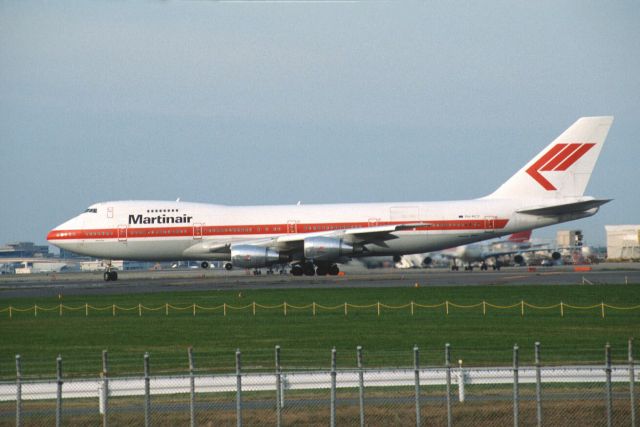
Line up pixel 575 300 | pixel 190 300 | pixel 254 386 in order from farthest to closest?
1. pixel 190 300
2. pixel 575 300
3. pixel 254 386

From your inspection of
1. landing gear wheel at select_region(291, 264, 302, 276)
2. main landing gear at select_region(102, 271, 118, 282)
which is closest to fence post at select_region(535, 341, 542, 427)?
landing gear wheel at select_region(291, 264, 302, 276)

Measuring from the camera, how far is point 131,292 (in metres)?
53.3

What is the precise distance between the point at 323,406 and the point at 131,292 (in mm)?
36918

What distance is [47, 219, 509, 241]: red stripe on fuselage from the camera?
210ft

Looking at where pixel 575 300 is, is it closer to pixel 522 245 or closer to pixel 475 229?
pixel 475 229

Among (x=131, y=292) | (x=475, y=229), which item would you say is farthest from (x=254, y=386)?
(x=475, y=229)

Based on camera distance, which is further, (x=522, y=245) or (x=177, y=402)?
(x=522, y=245)

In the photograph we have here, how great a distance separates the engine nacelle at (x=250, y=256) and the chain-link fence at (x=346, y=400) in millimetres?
42594

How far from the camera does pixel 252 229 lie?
65.8 m

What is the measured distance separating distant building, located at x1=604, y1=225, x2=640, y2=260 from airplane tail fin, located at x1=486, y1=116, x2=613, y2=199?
6179 cm

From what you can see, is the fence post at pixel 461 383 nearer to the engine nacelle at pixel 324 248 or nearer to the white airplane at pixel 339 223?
the engine nacelle at pixel 324 248

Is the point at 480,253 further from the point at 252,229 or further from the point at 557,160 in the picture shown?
the point at 252,229

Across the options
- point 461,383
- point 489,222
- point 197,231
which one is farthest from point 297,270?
point 461,383

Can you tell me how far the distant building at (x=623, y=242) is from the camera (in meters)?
126
